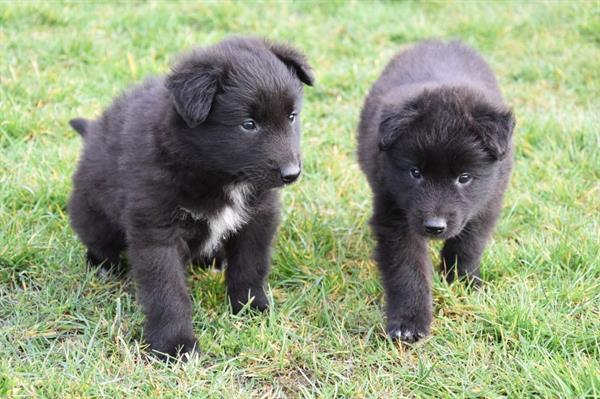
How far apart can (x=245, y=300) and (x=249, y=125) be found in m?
0.99

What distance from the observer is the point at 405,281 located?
4.00m

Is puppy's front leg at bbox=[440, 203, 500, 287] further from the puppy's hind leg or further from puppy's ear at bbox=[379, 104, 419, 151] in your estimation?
the puppy's hind leg

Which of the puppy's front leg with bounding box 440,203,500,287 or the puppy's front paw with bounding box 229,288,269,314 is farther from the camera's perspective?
the puppy's front leg with bounding box 440,203,500,287

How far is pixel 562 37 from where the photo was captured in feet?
25.3

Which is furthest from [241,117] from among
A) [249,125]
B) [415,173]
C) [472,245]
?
[472,245]

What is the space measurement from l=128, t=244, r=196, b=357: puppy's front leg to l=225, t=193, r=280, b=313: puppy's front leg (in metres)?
0.40

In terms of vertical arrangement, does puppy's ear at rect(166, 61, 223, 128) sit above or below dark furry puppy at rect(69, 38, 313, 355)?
above

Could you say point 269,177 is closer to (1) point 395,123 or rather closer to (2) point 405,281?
(1) point 395,123

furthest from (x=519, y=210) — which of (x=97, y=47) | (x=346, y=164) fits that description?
(x=97, y=47)

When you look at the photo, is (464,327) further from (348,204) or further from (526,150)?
(526,150)

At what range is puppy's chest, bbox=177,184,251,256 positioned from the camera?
3.86 meters

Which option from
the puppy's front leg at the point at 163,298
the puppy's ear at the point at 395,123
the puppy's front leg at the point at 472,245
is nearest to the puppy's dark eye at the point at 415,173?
the puppy's ear at the point at 395,123

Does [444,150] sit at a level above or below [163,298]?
above

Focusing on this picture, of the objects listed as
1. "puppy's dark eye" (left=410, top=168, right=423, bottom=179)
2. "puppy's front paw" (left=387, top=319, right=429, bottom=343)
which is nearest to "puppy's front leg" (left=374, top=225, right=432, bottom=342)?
"puppy's front paw" (left=387, top=319, right=429, bottom=343)
